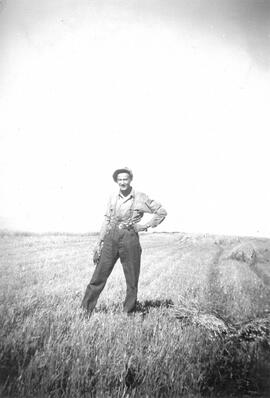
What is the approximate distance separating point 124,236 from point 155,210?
23.4 inches

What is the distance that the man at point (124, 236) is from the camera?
3.75 meters

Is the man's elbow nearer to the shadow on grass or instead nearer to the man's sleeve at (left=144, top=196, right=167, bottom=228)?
the man's sleeve at (left=144, top=196, right=167, bottom=228)

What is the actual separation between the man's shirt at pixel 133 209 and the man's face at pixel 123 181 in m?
0.13

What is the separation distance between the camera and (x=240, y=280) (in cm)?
643

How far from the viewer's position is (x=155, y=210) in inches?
158

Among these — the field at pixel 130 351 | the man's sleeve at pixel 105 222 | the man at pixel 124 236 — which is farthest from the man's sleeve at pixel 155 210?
the field at pixel 130 351

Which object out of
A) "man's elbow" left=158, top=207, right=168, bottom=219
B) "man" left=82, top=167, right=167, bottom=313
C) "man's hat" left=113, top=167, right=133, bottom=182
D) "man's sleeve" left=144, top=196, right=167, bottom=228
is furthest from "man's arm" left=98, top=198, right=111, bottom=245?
"man's elbow" left=158, top=207, right=168, bottom=219

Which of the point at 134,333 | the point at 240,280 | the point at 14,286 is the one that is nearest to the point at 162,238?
the point at 240,280

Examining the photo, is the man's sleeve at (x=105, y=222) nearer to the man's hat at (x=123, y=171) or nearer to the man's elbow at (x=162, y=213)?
the man's hat at (x=123, y=171)

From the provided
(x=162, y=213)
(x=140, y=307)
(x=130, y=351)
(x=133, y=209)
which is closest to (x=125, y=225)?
(x=133, y=209)

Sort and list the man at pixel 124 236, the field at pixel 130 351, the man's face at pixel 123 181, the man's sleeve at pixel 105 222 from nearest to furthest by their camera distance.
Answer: the field at pixel 130 351
the man at pixel 124 236
the man's face at pixel 123 181
the man's sleeve at pixel 105 222

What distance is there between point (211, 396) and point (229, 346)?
2.46ft

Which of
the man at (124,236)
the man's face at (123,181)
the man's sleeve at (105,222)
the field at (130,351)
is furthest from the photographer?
the man's sleeve at (105,222)

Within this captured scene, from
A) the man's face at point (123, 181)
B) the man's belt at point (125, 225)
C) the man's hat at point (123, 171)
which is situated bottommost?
the man's belt at point (125, 225)
